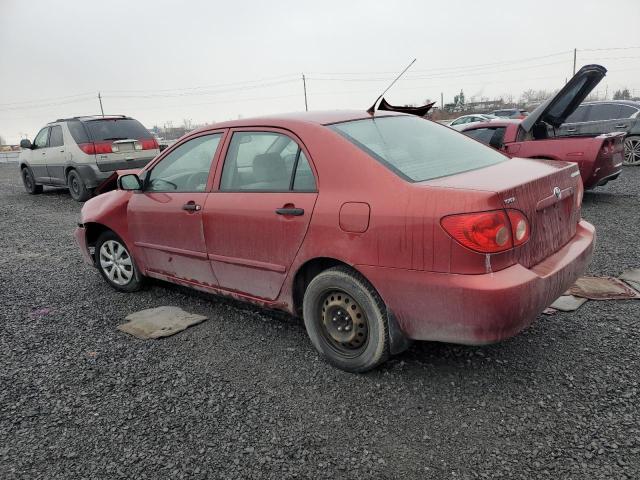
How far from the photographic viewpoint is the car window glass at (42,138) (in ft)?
37.5

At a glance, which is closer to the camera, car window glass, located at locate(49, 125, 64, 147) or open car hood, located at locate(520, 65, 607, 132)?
open car hood, located at locate(520, 65, 607, 132)

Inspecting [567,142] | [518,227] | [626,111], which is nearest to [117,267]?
[518,227]

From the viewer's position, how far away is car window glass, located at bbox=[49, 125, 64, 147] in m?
10.8

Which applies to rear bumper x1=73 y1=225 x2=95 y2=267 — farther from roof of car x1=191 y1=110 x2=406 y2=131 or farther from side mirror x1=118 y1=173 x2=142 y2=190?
roof of car x1=191 y1=110 x2=406 y2=131

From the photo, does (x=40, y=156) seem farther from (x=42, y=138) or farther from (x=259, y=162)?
(x=259, y=162)

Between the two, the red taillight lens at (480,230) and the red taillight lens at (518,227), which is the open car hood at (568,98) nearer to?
the red taillight lens at (518,227)

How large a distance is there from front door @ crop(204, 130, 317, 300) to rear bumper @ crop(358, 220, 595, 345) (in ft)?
2.01

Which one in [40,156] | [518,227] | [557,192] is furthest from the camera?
[40,156]

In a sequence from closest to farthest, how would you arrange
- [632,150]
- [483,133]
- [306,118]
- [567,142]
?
[306,118], [567,142], [483,133], [632,150]

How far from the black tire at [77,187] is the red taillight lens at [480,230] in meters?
9.63

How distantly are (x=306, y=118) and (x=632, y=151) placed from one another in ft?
36.6

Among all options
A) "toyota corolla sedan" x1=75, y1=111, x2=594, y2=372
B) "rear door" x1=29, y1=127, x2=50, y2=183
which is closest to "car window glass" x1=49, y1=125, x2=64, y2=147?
"rear door" x1=29, y1=127, x2=50, y2=183

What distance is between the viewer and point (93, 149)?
398 inches

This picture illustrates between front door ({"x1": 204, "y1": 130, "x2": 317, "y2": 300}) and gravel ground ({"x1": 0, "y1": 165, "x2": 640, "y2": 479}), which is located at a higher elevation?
front door ({"x1": 204, "y1": 130, "x2": 317, "y2": 300})
